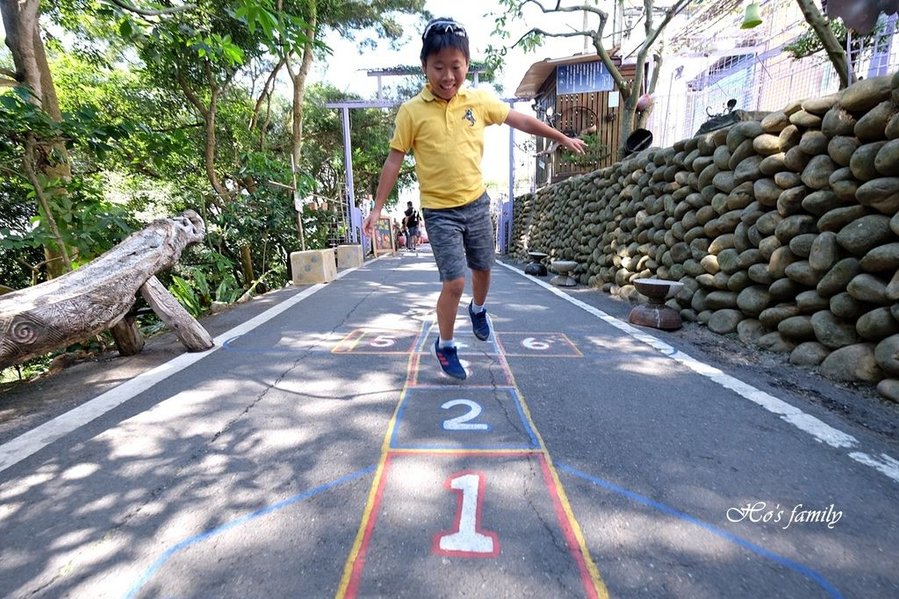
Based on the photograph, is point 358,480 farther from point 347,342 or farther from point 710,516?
point 347,342

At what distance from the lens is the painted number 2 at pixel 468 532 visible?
129 cm

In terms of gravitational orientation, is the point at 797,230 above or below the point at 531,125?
below

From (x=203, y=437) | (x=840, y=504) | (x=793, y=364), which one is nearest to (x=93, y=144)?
(x=203, y=437)

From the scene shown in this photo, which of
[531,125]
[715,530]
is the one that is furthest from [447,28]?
[715,530]

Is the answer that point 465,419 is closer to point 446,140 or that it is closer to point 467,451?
point 467,451

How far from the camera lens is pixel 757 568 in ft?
4.02

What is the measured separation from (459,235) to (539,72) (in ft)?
44.5

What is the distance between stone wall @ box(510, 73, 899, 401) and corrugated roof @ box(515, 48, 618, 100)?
361 inches

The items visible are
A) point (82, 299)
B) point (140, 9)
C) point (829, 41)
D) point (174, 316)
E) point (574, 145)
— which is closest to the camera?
point (82, 299)

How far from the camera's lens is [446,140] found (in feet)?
7.75

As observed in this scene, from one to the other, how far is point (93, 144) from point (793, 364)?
239 inches

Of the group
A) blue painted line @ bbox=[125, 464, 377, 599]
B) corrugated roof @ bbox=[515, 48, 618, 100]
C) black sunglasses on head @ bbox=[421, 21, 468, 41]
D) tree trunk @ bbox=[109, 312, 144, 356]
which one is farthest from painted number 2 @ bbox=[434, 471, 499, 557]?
corrugated roof @ bbox=[515, 48, 618, 100]

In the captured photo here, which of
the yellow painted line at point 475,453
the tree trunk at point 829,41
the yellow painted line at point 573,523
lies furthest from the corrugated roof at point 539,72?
the yellow painted line at point 573,523

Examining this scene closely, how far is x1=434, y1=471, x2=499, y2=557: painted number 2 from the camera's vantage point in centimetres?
129
